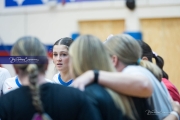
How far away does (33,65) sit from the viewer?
114cm

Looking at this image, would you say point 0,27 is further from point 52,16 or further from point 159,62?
point 159,62

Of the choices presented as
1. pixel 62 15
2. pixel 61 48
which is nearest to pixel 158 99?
pixel 61 48

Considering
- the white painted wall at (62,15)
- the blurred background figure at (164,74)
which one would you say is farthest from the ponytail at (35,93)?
the white painted wall at (62,15)

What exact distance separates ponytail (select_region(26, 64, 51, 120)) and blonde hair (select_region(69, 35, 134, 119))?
18cm

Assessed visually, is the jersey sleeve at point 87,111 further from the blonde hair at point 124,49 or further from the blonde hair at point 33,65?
the blonde hair at point 124,49

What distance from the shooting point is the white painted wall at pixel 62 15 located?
14.3ft

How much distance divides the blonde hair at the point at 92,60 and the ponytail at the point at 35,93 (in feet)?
0.58

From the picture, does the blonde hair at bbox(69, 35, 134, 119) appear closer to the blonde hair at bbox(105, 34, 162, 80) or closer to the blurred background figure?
the blonde hair at bbox(105, 34, 162, 80)

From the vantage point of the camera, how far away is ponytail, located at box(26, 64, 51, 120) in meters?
1.11

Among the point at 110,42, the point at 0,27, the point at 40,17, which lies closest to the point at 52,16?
the point at 40,17

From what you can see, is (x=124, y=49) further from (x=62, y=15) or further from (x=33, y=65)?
(x=62, y=15)

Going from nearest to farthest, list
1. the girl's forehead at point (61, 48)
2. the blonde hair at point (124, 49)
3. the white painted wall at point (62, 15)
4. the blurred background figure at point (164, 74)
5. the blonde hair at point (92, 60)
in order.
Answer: the blonde hair at point (92, 60) → the blonde hair at point (124, 49) → the blurred background figure at point (164, 74) → the girl's forehead at point (61, 48) → the white painted wall at point (62, 15)

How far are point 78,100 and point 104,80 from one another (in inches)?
5.2

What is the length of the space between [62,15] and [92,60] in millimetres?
3553
